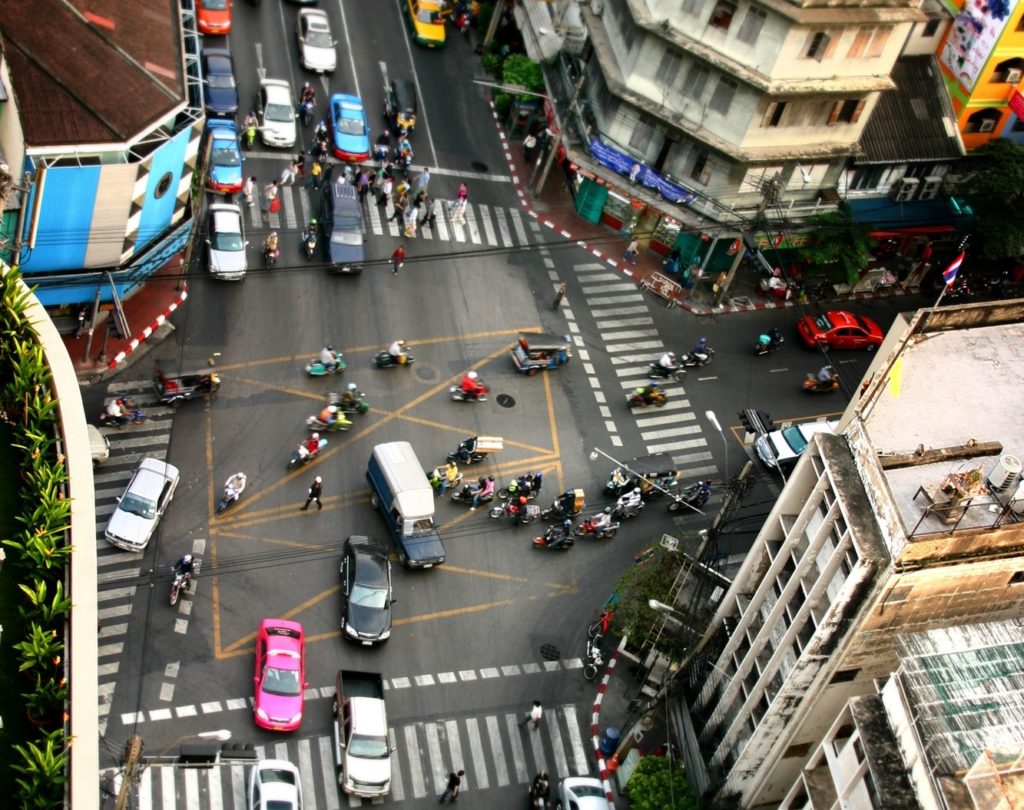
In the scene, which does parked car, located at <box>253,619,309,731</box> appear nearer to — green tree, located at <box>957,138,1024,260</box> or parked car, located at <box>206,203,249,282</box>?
parked car, located at <box>206,203,249,282</box>

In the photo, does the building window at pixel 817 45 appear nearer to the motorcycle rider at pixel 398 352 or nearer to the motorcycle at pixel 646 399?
the motorcycle at pixel 646 399

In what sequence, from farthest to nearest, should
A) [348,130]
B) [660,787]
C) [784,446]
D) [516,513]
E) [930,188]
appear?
[348,130]
[930,188]
[784,446]
[516,513]
[660,787]

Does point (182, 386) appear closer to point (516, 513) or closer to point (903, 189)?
point (516, 513)

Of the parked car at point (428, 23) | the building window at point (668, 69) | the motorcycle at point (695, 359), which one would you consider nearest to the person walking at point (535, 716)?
the motorcycle at point (695, 359)

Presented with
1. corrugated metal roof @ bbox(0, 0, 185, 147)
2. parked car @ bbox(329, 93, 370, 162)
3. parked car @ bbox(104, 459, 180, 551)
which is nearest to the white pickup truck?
parked car @ bbox(104, 459, 180, 551)

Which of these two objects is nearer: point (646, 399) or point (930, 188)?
point (646, 399)

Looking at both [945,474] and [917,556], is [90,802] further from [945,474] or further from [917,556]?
[945,474]

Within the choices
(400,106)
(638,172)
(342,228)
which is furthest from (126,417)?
(638,172)
